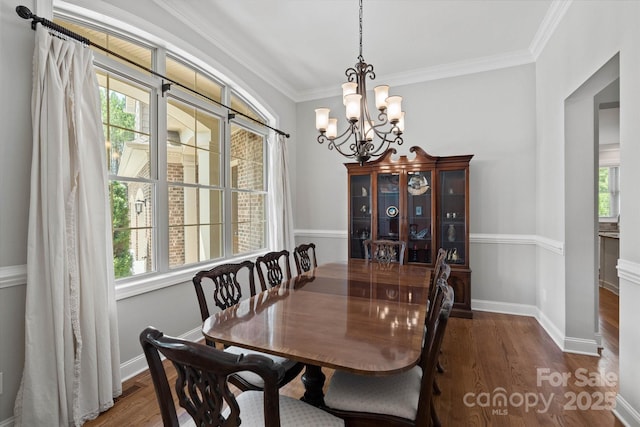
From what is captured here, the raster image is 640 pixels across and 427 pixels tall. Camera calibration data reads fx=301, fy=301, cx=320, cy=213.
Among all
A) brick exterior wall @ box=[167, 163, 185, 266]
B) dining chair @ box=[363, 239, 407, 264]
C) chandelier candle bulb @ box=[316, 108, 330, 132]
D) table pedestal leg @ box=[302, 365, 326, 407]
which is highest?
chandelier candle bulb @ box=[316, 108, 330, 132]

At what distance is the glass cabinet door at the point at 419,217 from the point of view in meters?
3.63

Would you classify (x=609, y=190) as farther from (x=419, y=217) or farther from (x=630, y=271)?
(x=630, y=271)

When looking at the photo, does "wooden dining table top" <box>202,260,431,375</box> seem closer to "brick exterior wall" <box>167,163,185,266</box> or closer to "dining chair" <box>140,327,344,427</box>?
"dining chair" <box>140,327,344,427</box>

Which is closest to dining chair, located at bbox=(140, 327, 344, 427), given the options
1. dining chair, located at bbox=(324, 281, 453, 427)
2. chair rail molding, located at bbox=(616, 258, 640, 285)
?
dining chair, located at bbox=(324, 281, 453, 427)

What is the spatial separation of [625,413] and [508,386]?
0.59 metres

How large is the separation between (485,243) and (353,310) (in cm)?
274

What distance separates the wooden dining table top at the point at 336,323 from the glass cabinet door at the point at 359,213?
5.71 ft

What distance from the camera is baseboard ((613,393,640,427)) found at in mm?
1694

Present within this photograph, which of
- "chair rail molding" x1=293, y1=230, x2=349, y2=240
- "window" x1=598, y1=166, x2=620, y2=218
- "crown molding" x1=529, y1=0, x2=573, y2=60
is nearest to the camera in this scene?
"crown molding" x1=529, y1=0, x2=573, y2=60

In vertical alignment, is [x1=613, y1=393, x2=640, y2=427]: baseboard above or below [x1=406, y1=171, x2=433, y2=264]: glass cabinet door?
below

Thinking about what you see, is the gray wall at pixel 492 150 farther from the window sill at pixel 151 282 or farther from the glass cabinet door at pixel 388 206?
the window sill at pixel 151 282

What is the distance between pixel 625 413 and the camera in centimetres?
178

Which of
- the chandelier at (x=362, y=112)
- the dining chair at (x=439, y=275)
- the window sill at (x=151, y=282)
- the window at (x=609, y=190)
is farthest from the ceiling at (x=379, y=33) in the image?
the window at (x=609, y=190)

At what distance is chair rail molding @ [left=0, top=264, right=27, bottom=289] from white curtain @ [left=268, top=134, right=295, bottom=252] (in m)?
2.52
